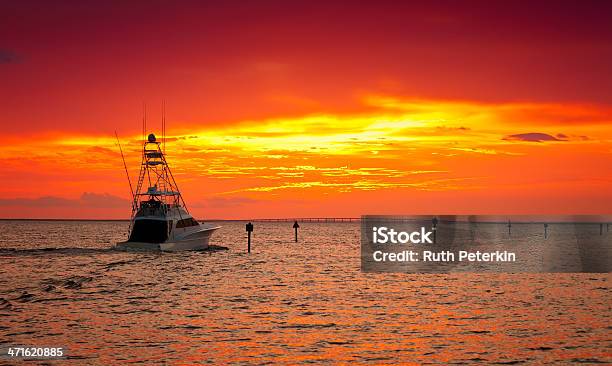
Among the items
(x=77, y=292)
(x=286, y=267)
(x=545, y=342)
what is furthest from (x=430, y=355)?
(x=286, y=267)

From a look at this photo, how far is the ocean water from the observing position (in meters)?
23.3

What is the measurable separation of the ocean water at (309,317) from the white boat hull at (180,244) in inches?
670

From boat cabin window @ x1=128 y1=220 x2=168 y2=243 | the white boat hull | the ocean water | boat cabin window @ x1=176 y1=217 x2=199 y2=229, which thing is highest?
boat cabin window @ x1=176 y1=217 x2=199 y2=229

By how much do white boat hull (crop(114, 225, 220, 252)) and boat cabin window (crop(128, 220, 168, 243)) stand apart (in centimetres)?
58

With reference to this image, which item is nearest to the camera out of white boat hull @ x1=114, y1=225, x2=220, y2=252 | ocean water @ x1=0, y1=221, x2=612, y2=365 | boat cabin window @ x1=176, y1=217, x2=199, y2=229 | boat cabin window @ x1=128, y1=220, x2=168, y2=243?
ocean water @ x1=0, y1=221, x2=612, y2=365

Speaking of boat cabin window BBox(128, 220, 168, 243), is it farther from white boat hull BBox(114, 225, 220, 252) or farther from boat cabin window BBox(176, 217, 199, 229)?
boat cabin window BBox(176, 217, 199, 229)

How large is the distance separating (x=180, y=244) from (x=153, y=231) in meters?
3.71

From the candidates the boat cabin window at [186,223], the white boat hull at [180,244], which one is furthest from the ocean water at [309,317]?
the boat cabin window at [186,223]

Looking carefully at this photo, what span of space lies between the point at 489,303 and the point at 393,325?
9113 mm

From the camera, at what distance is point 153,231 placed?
72.2 meters

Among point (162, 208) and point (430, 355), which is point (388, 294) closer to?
point (430, 355)

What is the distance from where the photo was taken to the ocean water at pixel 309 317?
23312 millimetres

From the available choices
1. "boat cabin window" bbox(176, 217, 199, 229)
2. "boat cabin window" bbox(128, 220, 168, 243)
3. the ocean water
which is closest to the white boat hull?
"boat cabin window" bbox(128, 220, 168, 243)

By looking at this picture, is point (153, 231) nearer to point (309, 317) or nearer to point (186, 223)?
point (186, 223)
